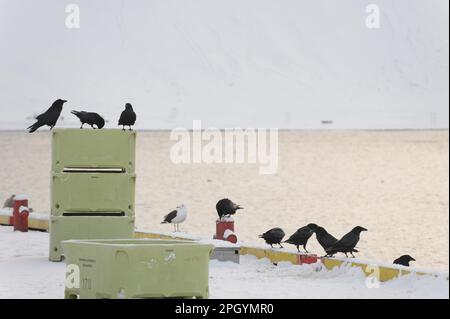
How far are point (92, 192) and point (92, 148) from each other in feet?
2.16

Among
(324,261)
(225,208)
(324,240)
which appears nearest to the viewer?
(324,261)

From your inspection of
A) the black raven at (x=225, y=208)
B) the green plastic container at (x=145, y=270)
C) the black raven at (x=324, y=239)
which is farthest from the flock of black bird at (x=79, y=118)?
the green plastic container at (x=145, y=270)

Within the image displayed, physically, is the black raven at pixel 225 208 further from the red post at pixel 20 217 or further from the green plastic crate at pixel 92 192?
the green plastic crate at pixel 92 192

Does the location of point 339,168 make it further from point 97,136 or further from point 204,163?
point 97,136

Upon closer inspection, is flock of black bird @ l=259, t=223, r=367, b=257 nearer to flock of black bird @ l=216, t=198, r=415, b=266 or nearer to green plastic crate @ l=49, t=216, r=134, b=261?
flock of black bird @ l=216, t=198, r=415, b=266

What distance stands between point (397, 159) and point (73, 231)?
14653 cm

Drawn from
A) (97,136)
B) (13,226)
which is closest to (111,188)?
(97,136)

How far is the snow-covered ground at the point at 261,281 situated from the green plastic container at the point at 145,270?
7.63 ft

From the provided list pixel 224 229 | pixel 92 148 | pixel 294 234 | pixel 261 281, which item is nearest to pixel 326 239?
pixel 294 234

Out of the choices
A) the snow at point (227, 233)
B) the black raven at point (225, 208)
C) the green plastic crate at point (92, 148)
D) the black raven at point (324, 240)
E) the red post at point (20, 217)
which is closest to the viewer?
the green plastic crate at point (92, 148)

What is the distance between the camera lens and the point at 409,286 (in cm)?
1638

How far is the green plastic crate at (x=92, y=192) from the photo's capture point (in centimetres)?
1812

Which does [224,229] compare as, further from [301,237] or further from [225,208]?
[225,208]

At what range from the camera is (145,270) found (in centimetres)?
1267
